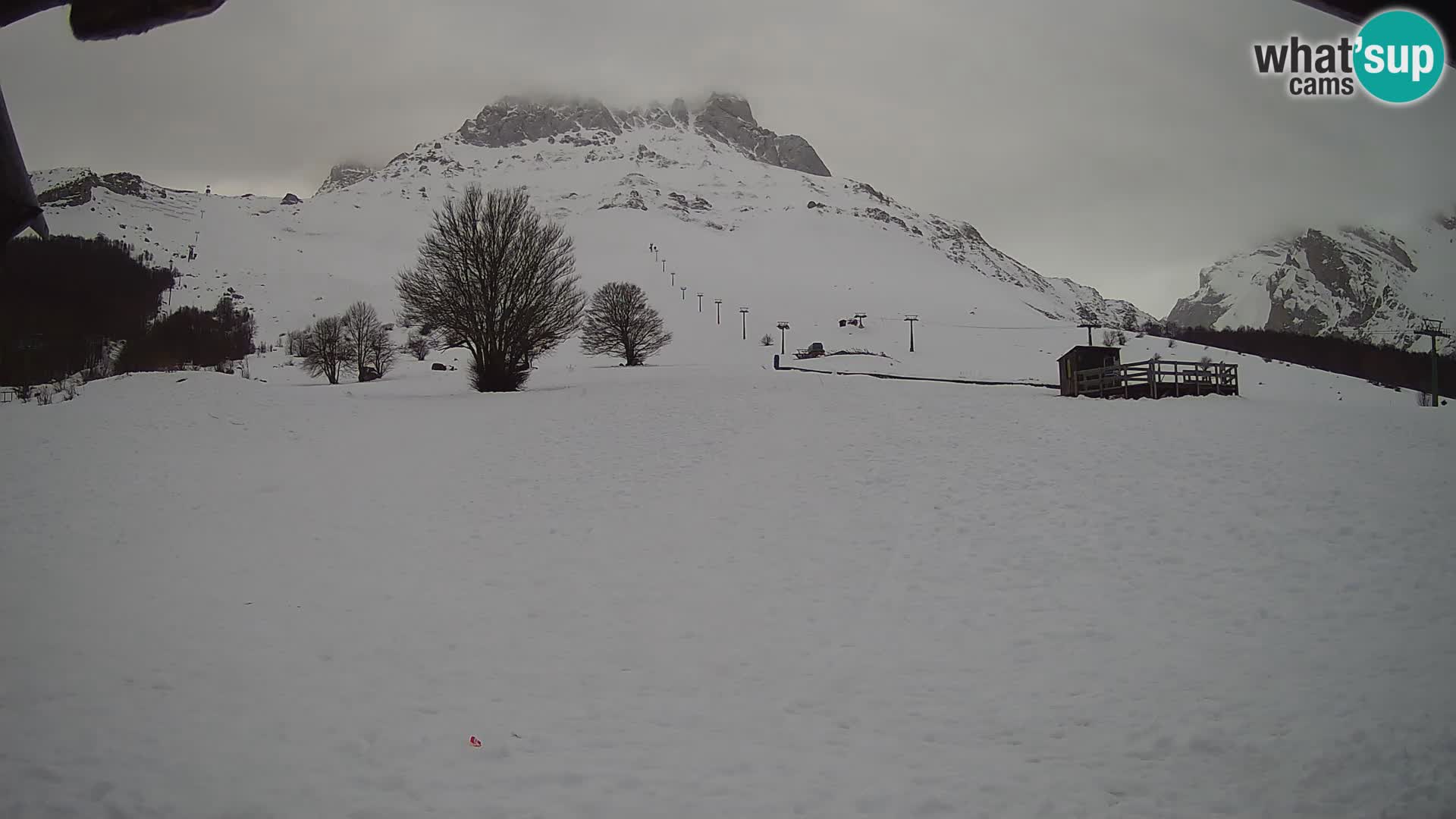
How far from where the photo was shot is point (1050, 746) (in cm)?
718

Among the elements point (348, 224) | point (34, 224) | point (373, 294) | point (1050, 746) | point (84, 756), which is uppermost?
point (348, 224)

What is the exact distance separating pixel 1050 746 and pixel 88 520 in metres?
16.5

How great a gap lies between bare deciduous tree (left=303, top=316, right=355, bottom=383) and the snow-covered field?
34543 mm

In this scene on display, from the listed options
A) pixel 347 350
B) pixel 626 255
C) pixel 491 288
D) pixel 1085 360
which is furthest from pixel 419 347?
pixel 626 255

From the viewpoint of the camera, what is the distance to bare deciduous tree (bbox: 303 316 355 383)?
5250 cm

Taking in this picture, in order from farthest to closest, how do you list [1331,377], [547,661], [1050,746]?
[1331,377] < [547,661] < [1050,746]

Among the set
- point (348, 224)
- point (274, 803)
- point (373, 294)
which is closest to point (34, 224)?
point (274, 803)

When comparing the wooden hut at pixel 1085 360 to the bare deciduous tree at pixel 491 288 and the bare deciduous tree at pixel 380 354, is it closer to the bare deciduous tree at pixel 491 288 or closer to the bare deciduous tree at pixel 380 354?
the bare deciduous tree at pixel 491 288

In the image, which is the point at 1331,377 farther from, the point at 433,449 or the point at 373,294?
the point at 373,294

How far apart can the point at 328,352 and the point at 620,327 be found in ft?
→ 70.8

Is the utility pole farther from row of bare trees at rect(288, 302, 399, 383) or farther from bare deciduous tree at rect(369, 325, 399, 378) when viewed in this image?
bare deciduous tree at rect(369, 325, 399, 378)

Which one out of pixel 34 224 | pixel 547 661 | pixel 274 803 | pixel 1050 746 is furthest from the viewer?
pixel 547 661

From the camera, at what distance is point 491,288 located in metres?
31.5

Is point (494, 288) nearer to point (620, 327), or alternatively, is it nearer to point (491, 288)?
point (491, 288)
